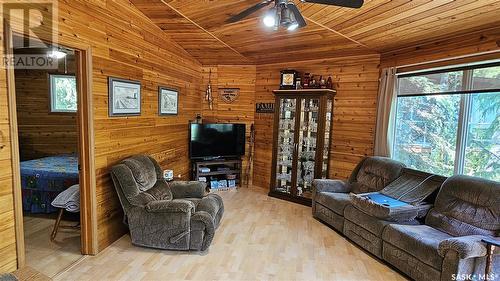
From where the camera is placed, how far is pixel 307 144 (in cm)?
505

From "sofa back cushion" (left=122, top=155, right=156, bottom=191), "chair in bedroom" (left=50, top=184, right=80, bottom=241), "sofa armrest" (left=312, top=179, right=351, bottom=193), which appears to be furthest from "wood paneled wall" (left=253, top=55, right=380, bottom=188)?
"chair in bedroom" (left=50, top=184, right=80, bottom=241)

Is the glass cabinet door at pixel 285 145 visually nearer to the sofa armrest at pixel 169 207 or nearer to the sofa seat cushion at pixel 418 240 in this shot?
the sofa seat cushion at pixel 418 240

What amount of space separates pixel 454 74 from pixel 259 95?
129 inches

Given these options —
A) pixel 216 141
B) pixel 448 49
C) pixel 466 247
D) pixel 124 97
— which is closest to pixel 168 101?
pixel 124 97

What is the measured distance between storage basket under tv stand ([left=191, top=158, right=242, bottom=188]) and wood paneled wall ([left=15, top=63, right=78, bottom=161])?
2250 mm

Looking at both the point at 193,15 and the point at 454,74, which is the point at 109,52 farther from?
the point at 454,74

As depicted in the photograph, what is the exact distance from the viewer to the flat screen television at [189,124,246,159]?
536 centimetres


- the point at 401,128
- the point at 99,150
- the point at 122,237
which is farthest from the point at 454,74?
the point at 122,237

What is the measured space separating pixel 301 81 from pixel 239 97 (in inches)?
55.6

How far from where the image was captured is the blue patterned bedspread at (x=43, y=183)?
389cm

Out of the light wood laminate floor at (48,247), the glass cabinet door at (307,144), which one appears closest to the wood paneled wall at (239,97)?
the glass cabinet door at (307,144)

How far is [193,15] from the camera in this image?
12.0 feet

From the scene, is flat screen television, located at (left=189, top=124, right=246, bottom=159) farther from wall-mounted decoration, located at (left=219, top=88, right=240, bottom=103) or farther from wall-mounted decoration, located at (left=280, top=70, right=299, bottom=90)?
wall-mounted decoration, located at (left=280, top=70, right=299, bottom=90)

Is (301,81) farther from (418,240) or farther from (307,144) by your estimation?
(418,240)
